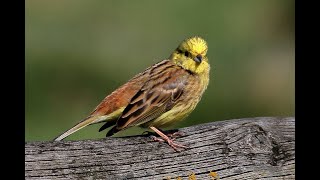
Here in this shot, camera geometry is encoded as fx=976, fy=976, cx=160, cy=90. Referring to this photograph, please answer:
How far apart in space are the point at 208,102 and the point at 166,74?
12.7 ft

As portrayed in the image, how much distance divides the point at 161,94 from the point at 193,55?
0.31 m

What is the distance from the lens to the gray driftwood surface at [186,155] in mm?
4055

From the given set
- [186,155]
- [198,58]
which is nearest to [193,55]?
[198,58]

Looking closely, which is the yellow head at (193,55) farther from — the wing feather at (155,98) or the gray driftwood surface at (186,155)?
the gray driftwood surface at (186,155)

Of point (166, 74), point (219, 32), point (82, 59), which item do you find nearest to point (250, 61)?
point (219, 32)

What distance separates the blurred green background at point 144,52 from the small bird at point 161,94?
2.34 metres

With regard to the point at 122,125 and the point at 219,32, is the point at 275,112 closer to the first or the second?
the point at 219,32

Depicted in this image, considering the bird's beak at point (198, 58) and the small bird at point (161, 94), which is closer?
the small bird at point (161, 94)

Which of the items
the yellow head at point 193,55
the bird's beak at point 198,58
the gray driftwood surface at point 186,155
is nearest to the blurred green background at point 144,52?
the yellow head at point 193,55

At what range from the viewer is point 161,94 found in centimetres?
571

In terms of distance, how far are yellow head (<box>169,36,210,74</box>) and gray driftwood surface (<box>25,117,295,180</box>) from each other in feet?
3.55

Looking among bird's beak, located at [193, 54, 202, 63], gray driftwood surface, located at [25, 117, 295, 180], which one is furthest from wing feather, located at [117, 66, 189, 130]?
gray driftwood surface, located at [25, 117, 295, 180]

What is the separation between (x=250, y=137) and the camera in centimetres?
452

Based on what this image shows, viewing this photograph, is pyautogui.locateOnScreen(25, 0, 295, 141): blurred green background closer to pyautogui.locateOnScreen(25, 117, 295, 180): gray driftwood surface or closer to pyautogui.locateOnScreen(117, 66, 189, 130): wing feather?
pyautogui.locateOnScreen(117, 66, 189, 130): wing feather
